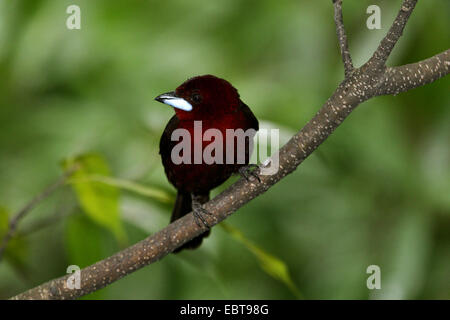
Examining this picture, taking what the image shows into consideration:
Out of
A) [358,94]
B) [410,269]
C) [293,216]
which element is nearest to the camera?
[358,94]

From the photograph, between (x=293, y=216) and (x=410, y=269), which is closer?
(x=410, y=269)

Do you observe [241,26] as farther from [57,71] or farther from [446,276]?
[446,276]

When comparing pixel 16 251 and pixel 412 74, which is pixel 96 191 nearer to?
pixel 16 251

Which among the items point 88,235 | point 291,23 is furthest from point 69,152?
point 291,23

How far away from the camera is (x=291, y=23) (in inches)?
85.0

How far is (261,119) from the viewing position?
183cm

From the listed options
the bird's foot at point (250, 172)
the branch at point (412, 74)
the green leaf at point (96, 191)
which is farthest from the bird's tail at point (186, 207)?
the branch at point (412, 74)

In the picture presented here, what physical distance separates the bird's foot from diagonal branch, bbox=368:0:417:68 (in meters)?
0.25

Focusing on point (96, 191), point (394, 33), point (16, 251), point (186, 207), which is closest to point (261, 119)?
point (186, 207)

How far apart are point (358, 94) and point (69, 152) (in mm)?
1308

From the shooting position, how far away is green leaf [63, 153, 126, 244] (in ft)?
4.10

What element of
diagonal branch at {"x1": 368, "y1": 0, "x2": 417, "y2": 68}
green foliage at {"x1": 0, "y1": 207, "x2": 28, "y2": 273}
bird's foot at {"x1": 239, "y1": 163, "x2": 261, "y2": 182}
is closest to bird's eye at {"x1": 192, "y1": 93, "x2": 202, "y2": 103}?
bird's foot at {"x1": 239, "y1": 163, "x2": 261, "y2": 182}
